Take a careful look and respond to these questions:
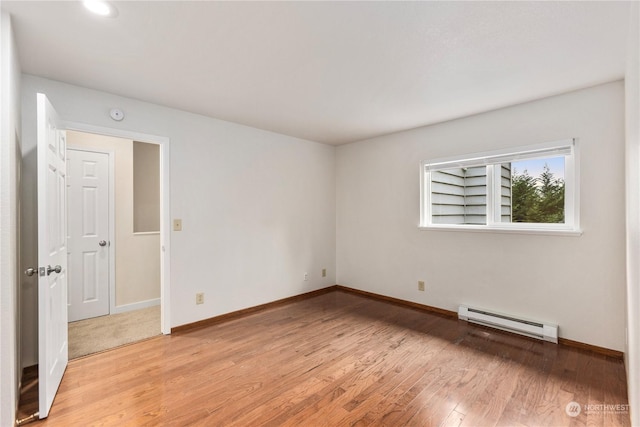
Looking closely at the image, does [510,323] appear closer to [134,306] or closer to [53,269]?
[53,269]

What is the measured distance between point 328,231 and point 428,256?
5.59 feet

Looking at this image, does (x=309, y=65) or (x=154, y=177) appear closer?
(x=309, y=65)

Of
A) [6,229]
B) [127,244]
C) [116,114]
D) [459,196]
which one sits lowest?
[127,244]

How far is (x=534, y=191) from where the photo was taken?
3102mm

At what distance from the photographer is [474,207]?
3.61 metres

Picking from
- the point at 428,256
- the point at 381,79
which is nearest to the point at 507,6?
the point at 381,79

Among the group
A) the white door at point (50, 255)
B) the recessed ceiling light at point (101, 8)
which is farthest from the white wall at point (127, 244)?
the recessed ceiling light at point (101, 8)

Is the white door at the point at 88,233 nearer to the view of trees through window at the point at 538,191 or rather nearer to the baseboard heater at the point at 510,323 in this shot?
the baseboard heater at the point at 510,323

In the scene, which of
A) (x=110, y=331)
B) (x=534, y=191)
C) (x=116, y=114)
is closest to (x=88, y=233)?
(x=110, y=331)

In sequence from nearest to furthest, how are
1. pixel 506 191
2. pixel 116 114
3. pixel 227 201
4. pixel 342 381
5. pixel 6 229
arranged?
pixel 6 229
pixel 342 381
pixel 116 114
pixel 506 191
pixel 227 201

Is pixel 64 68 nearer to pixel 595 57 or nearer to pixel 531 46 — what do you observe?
pixel 531 46

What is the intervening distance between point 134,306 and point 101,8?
3573 millimetres

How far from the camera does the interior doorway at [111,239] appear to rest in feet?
11.5

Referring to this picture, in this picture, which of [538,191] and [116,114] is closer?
[116,114]
